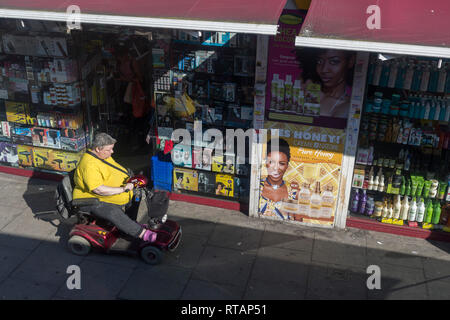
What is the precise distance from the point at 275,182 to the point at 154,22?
117 inches

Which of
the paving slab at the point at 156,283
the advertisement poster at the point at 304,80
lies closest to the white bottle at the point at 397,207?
the advertisement poster at the point at 304,80

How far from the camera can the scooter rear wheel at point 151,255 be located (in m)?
6.07

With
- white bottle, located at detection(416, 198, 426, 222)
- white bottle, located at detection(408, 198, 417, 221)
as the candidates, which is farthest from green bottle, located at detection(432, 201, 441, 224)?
white bottle, located at detection(408, 198, 417, 221)

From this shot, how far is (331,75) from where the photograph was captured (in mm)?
6340

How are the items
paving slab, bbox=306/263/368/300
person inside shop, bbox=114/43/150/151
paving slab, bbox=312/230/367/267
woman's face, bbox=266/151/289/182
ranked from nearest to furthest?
paving slab, bbox=306/263/368/300 < paving slab, bbox=312/230/367/267 < woman's face, bbox=266/151/289/182 < person inside shop, bbox=114/43/150/151

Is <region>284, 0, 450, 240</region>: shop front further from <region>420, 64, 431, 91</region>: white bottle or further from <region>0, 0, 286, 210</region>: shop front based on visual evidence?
<region>0, 0, 286, 210</region>: shop front

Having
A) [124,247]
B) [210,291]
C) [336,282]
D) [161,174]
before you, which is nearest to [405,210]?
[336,282]

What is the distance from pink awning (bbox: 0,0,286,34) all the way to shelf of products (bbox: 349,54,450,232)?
1788 mm

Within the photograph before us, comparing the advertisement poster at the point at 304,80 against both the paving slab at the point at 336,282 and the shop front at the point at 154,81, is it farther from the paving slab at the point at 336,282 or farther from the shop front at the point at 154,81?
the paving slab at the point at 336,282

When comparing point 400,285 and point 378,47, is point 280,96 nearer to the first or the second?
point 378,47

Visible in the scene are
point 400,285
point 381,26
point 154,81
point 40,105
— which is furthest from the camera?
point 40,105

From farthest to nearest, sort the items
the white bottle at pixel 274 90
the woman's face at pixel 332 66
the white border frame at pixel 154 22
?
the white bottle at pixel 274 90 → the woman's face at pixel 332 66 → the white border frame at pixel 154 22

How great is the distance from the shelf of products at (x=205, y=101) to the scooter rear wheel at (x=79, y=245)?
202cm

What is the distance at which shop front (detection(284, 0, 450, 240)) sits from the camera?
528 centimetres
